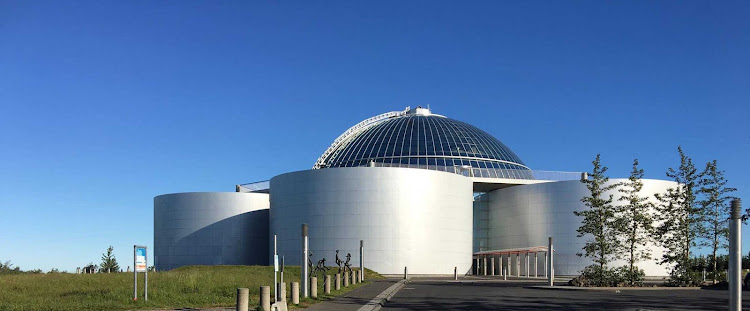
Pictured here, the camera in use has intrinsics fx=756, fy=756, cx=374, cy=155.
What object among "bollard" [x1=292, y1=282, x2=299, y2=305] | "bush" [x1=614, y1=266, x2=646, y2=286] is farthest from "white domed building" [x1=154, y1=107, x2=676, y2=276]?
"bollard" [x1=292, y1=282, x2=299, y2=305]

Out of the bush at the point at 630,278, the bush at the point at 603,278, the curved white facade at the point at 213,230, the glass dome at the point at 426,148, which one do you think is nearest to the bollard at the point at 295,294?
the bush at the point at 603,278

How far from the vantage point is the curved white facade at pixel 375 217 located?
61438 mm

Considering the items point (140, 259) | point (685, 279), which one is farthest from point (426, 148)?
point (140, 259)

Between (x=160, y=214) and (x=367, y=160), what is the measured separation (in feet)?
70.1

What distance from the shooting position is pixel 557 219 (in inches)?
2628

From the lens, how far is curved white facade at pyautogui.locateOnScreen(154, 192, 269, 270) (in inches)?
2840

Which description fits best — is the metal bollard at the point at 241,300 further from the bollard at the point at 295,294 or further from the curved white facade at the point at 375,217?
the curved white facade at the point at 375,217

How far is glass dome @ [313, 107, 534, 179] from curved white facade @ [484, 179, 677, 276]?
17.6 feet

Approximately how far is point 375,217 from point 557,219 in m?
16.9

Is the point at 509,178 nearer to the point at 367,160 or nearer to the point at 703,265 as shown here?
the point at 367,160

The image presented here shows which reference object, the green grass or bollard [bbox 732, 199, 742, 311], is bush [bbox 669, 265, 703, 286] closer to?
the green grass

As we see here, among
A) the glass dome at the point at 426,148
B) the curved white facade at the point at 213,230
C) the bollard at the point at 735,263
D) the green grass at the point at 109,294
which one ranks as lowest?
the curved white facade at the point at 213,230

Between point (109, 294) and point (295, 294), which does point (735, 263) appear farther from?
point (109, 294)

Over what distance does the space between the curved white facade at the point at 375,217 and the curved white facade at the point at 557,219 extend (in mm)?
8557
